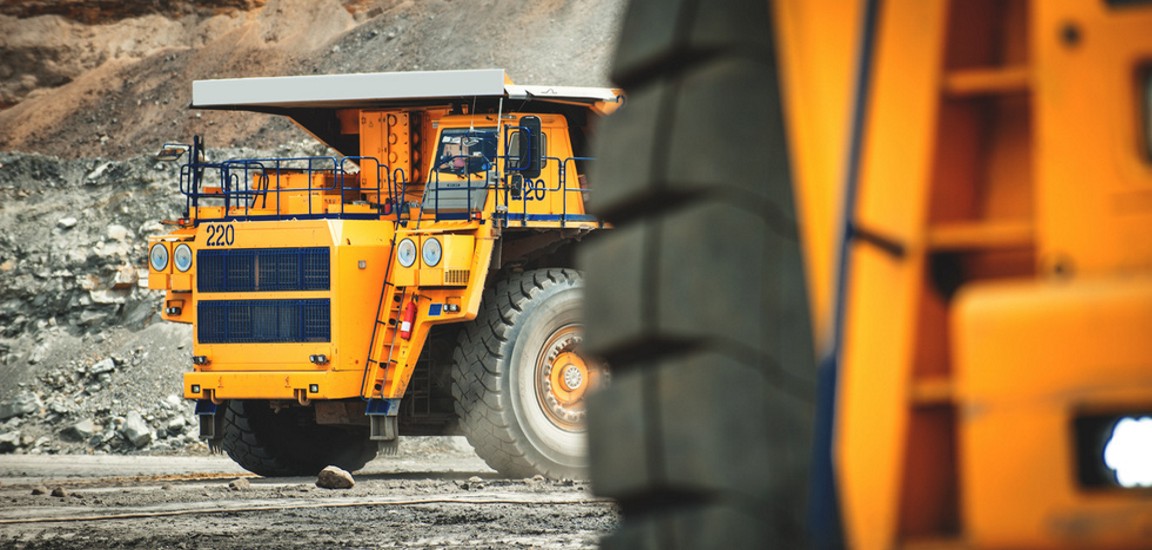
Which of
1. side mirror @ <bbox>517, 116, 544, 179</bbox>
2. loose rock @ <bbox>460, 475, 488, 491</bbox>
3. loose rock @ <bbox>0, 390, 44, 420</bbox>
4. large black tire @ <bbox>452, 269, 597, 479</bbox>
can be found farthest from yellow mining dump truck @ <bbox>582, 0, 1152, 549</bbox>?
loose rock @ <bbox>0, 390, 44, 420</bbox>

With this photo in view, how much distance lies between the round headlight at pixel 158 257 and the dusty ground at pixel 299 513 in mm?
1906

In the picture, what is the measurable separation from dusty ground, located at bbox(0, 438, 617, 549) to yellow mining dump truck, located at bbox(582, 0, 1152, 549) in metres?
5.97

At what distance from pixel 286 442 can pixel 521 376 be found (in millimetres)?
2752

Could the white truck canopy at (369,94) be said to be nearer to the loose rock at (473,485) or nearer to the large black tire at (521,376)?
the large black tire at (521,376)

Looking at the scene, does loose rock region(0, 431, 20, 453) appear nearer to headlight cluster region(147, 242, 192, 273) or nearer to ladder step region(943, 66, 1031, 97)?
headlight cluster region(147, 242, 192, 273)

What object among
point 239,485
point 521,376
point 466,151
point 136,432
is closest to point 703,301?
point 239,485

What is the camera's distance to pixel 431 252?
14125 millimetres

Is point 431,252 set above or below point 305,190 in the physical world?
below

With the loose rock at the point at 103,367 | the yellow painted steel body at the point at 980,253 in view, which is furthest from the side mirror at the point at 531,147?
the loose rock at the point at 103,367

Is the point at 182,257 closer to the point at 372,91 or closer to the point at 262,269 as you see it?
the point at 262,269

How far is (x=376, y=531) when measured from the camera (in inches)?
394

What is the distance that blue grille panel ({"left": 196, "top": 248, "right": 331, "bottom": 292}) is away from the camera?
571 inches

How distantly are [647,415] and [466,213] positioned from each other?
11.8m

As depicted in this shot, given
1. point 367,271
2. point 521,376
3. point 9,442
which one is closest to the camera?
point 367,271
